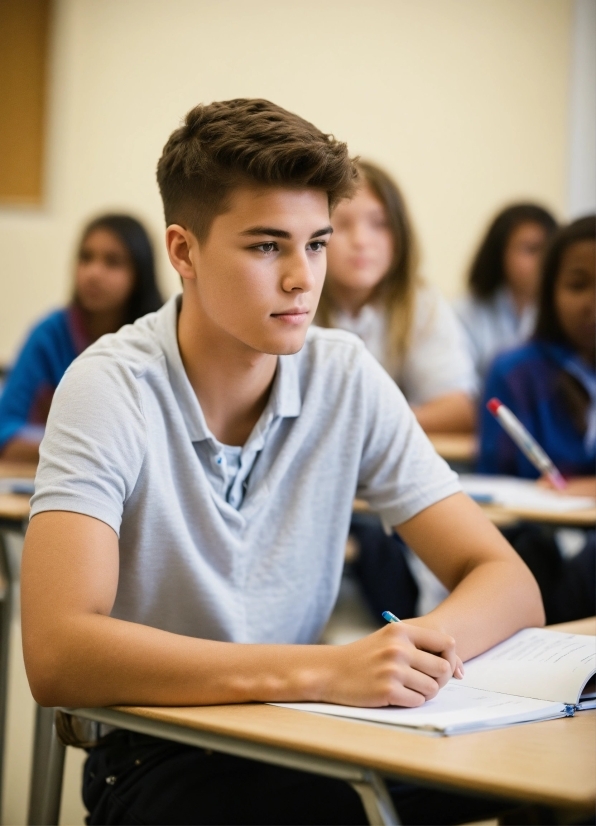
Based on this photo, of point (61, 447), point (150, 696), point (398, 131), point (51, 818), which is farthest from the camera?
point (398, 131)

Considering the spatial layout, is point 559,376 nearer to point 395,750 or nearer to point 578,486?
point 578,486

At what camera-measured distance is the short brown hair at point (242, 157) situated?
1.17 m

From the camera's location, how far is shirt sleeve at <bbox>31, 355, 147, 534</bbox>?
1.07 m

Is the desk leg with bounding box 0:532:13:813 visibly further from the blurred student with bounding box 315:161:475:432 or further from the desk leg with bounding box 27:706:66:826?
the blurred student with bounding box 315:161:475:432

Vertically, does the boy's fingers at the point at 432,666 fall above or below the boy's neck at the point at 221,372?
below

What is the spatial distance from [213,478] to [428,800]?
466mm

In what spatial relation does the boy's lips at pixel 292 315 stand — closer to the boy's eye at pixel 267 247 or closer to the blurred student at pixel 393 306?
the boy's eye at pixel 267 247

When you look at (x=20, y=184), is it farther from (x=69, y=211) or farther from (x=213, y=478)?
(x=213, y=478)

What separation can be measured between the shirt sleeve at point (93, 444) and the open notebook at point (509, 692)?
1.02ft

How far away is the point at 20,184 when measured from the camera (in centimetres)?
525

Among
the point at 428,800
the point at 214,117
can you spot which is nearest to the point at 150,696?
the point at 428,800

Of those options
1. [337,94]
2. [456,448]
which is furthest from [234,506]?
[337,94]

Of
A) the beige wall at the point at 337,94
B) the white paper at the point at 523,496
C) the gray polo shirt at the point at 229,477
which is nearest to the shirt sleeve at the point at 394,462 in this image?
the gray polo shirt at the point at 229,477

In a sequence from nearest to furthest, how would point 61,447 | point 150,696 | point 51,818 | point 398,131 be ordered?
1. point 150,696
2. point 61,447
3. point 51,818
4. point 398,131
